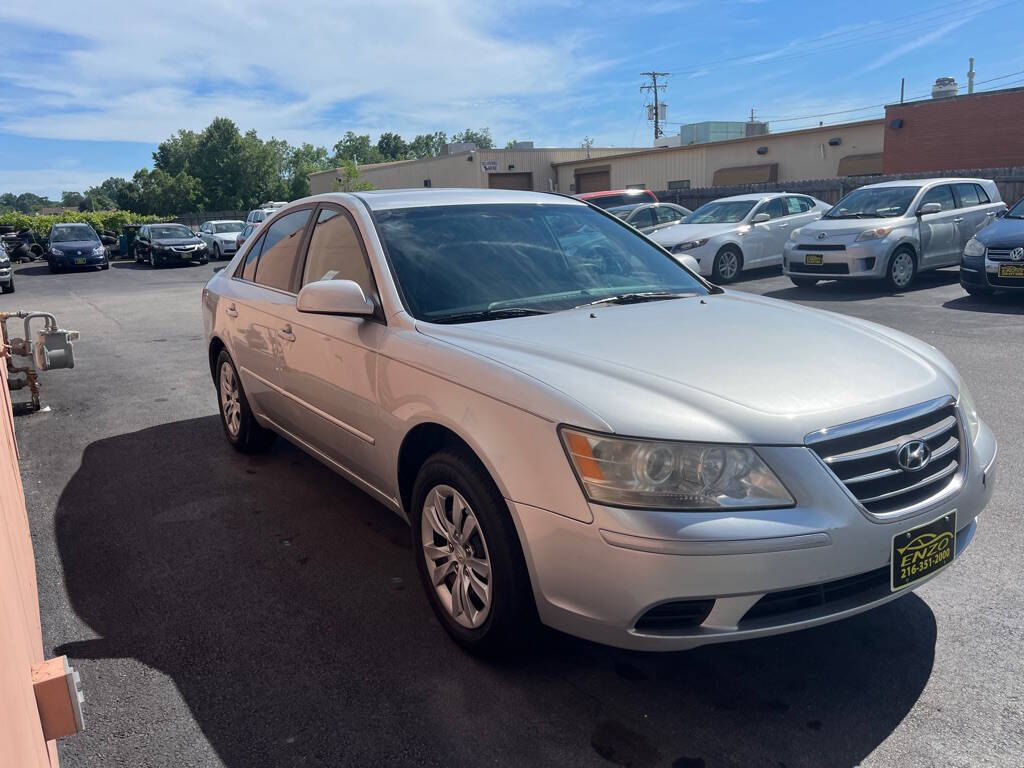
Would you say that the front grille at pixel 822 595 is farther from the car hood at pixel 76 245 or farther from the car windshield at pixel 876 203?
the car hood at pixel 76 245

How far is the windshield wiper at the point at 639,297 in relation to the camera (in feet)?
12.2

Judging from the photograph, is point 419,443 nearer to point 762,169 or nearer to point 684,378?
point 684,378

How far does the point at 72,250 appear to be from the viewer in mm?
26641

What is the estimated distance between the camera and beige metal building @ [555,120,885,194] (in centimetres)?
2720

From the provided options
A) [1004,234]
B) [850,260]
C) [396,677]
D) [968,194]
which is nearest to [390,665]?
[396,677]

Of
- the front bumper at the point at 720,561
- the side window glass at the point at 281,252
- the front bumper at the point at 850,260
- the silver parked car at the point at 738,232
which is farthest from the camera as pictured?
the silver parked car at the point at 738,232

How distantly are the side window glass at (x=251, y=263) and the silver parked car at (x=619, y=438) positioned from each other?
1.35m

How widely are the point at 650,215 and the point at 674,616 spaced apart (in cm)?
1681

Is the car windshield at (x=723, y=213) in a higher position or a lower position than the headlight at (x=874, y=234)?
higher

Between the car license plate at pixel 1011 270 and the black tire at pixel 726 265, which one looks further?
the black tire at pixel 726 265

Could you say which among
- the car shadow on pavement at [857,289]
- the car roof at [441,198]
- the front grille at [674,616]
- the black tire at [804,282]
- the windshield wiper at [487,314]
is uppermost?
the car roof at [441,198]

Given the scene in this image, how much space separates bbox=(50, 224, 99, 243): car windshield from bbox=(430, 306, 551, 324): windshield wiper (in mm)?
27947

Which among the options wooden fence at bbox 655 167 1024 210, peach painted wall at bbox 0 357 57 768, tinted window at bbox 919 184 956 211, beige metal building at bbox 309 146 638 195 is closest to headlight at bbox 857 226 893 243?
tinted window at bbox 919 184 956 211

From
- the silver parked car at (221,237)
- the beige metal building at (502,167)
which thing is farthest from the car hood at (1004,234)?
the beige metal building at (502,167)
